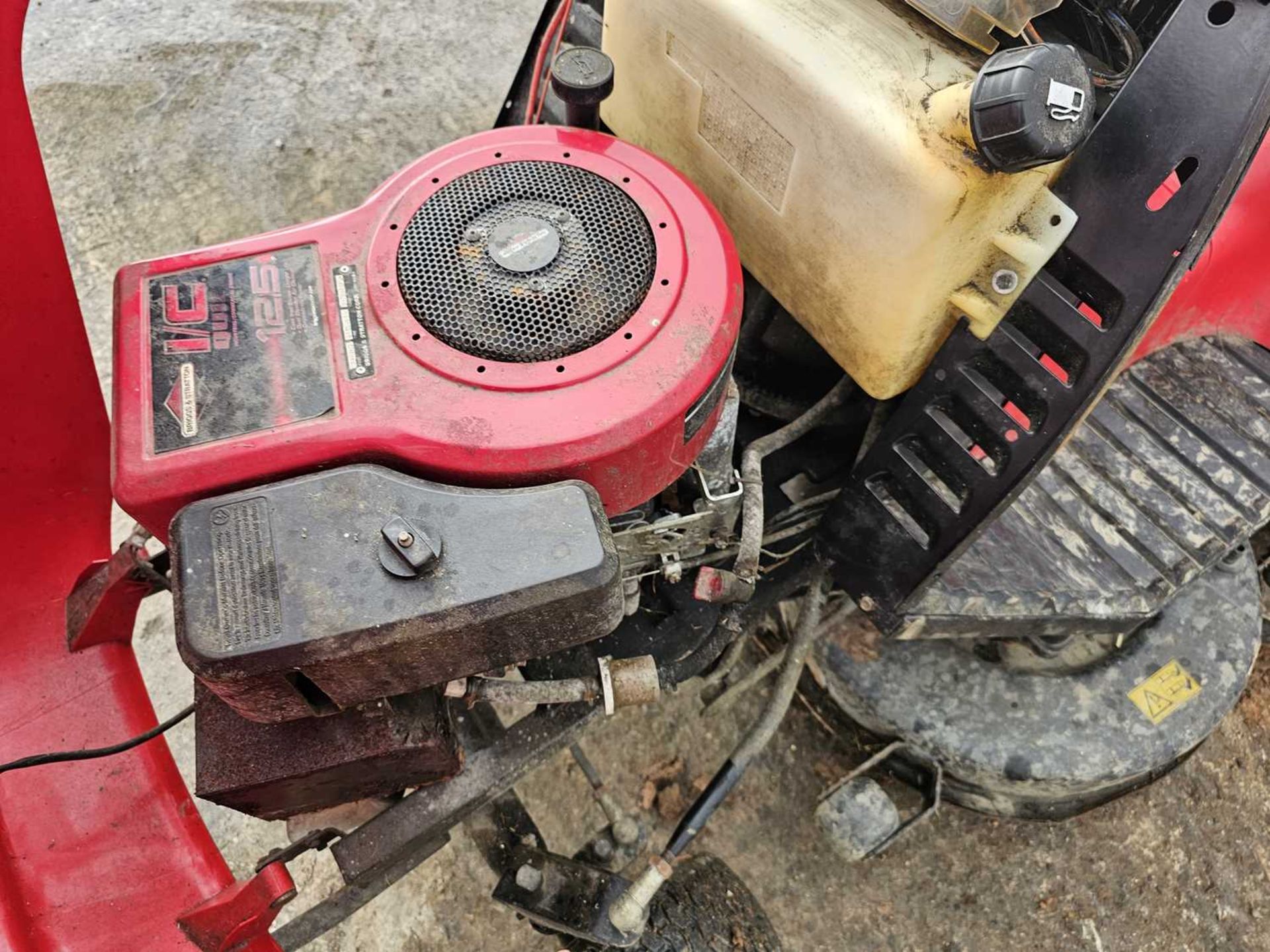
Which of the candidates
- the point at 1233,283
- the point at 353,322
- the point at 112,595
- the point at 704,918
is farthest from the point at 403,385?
the point at 1233,283

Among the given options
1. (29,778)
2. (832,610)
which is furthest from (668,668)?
(29,778)

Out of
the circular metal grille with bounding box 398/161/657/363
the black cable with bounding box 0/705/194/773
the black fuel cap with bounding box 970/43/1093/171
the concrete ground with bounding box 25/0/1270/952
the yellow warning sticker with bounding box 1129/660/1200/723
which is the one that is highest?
the black fuel cap with bounding box 970/43/1093/171

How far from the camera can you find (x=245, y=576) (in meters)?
0.76

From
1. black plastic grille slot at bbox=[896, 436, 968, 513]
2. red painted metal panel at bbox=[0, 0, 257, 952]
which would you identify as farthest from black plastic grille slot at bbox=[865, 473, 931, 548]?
red painted metal panel at bbox=[0, 0, 257, 952]

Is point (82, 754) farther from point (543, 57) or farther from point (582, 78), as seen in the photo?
point (543, 57)

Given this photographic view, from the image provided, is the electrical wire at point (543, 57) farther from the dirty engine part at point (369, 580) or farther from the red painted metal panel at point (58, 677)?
the dirty engine part at point (369, 580)

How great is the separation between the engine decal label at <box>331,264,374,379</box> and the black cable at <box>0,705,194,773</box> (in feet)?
1.52

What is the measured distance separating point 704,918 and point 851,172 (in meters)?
0.99

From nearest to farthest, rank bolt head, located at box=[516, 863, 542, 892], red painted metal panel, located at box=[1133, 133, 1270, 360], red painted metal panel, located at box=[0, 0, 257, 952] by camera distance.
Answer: red painted metal panel, located at box=[0, 0, 257, 952] → bolt head, located at box=[516, 863, 542, 892] → red painted metal panel, located at box=[1133, 133, 1270, 360]

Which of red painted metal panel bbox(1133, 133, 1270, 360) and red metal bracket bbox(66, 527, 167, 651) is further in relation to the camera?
red painted metal panel bbox(1133, 133, 1270, 360)

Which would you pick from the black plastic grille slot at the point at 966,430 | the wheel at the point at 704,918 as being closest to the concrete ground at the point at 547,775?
the wheel at the point at 704,918

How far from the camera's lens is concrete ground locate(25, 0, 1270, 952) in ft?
5.32

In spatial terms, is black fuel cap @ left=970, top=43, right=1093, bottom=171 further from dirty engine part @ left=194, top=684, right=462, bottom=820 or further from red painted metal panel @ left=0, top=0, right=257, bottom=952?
red painted metal panel @ left=0, top=0, right=257, bottom=952

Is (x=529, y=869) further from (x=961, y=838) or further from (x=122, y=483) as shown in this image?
(x=961, y=838)
